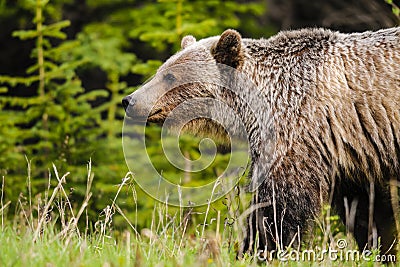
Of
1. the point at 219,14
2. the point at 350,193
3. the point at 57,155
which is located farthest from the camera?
the point at 219,14

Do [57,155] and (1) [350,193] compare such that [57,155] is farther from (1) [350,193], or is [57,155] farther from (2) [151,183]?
(1) [350,193]

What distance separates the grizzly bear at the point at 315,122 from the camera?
5215 millimetres

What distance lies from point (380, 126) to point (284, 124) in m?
0.80

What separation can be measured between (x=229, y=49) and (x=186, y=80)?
50 centimetres

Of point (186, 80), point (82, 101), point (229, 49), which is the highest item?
point (229, 49)

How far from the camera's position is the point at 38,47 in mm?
8734

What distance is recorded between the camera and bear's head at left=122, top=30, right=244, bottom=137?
594 cm

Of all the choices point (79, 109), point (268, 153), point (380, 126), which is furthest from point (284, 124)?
point (79, 109)

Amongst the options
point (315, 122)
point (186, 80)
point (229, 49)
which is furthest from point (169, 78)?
point (315, 122)

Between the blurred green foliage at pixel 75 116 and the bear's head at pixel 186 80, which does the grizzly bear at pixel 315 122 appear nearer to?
the bear's head at pixel 186 80

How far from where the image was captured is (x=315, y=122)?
528cm

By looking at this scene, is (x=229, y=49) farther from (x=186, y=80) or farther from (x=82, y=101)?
(x=82, y=101)

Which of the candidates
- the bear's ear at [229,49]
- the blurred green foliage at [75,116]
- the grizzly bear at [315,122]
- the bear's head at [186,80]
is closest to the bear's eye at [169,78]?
the bear's head at [186,80]

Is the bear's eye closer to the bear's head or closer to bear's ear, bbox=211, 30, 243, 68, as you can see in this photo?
the bear's head
